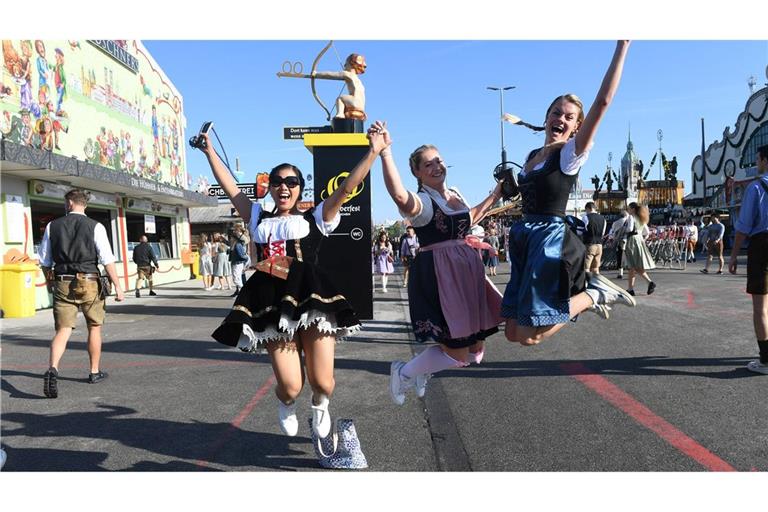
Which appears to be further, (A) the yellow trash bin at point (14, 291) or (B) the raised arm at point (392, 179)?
(A) the yellow trash bin at point (14, 291)

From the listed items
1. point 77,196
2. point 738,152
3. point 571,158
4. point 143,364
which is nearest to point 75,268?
point 77,196

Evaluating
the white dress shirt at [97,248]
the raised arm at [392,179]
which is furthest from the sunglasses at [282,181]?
the white dress shirt at [97,248]

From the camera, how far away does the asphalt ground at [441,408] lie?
3.05 m

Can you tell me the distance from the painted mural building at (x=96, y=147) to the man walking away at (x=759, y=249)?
1198 centimetres

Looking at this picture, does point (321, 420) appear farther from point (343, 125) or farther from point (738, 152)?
point (738, 152)

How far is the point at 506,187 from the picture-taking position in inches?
134

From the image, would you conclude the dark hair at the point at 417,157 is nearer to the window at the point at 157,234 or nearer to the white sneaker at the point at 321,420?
the white sneaker at the point at 321,420

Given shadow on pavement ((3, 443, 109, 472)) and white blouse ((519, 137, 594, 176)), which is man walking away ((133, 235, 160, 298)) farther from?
white blouse ((519, 137, 594, 176))

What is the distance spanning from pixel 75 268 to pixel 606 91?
4993 mm

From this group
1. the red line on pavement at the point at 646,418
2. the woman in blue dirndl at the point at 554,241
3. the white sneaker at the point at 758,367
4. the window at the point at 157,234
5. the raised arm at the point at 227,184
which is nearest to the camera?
the woman in blue dirndl at the point at 554,241

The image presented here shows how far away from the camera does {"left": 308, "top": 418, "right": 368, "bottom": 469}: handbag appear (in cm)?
294

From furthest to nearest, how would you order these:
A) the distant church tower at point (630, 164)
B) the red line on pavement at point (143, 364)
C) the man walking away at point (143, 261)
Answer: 1. the distant church tower at point (630, 164)
2. the man walking away at point (143, 261)
3. the red line on pavement at point (143, 364)

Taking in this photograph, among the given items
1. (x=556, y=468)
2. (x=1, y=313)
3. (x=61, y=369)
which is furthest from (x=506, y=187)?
(x=1, y=313)

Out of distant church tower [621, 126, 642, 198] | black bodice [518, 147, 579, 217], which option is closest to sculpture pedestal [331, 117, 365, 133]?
black bodice [518, 147, 579, 217]
